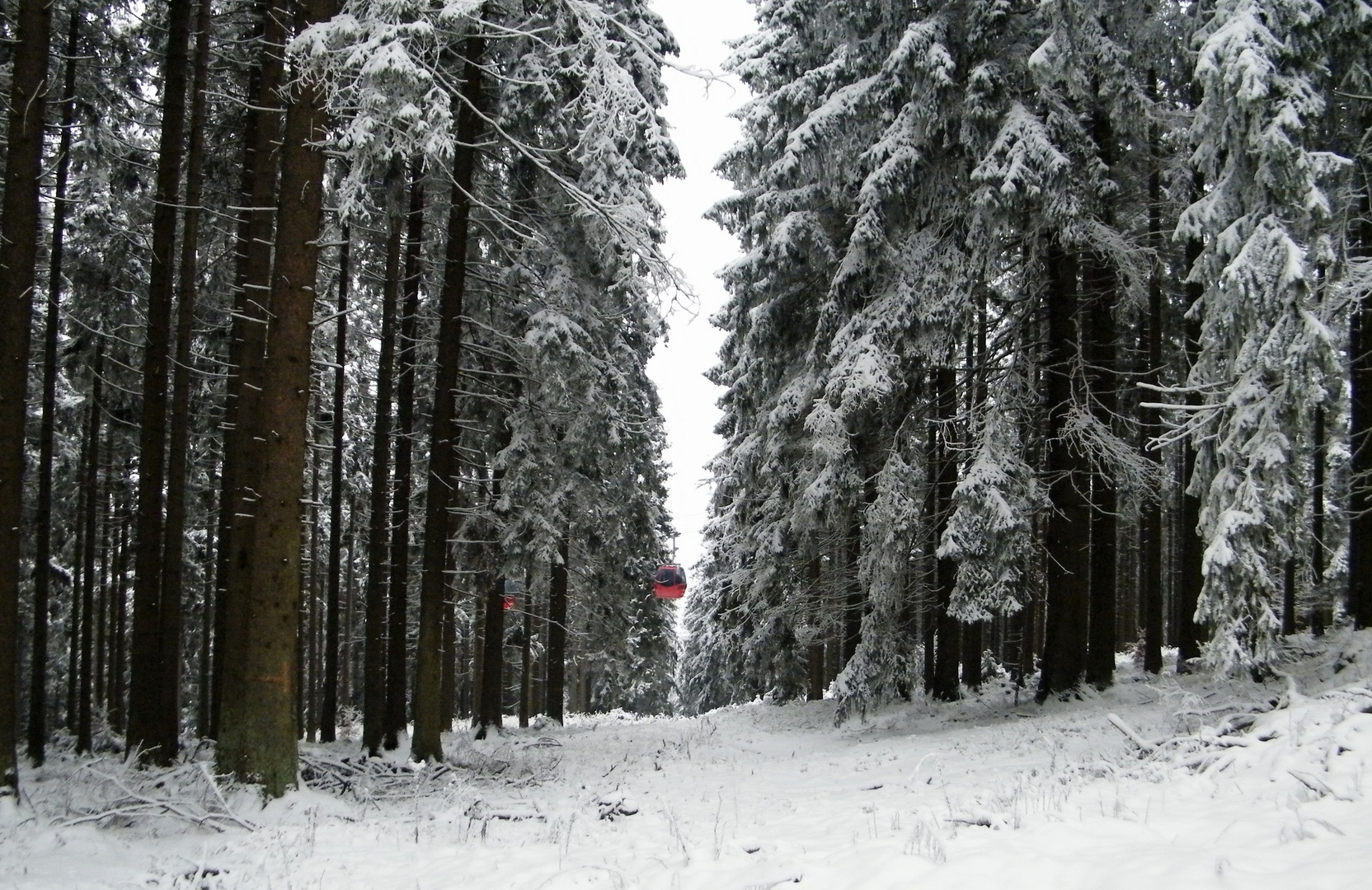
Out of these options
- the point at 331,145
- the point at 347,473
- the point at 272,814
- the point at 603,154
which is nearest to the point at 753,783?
the point at 272,814

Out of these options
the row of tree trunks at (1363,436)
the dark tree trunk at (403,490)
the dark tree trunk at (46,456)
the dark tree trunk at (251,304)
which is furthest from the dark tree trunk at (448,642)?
the row of tree trunks at (1363,436)

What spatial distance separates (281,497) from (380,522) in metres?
6.71

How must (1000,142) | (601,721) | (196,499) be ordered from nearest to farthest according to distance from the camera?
(1000,142), (196,499), (601,721)

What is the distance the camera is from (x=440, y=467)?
12.1 meters

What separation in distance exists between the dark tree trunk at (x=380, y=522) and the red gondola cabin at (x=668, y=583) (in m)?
14.0

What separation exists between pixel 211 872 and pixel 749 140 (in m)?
14.5

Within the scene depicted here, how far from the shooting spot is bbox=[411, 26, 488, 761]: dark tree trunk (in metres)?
11.8

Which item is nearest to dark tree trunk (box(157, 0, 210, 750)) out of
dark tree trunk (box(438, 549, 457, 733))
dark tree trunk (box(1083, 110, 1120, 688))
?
dark tree trunk (box(438, 549, 457, 733))

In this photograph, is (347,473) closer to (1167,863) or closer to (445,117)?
(445,117)

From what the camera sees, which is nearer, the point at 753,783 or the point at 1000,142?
the point at 753,783

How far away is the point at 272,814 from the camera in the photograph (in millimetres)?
7398

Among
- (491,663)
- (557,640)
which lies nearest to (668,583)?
(557,640)

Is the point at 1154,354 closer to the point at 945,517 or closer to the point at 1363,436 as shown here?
the point at 1363,436

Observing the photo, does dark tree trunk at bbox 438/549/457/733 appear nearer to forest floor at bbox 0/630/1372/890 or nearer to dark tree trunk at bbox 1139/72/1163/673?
forest floor at bbox 0/630/1372/890
